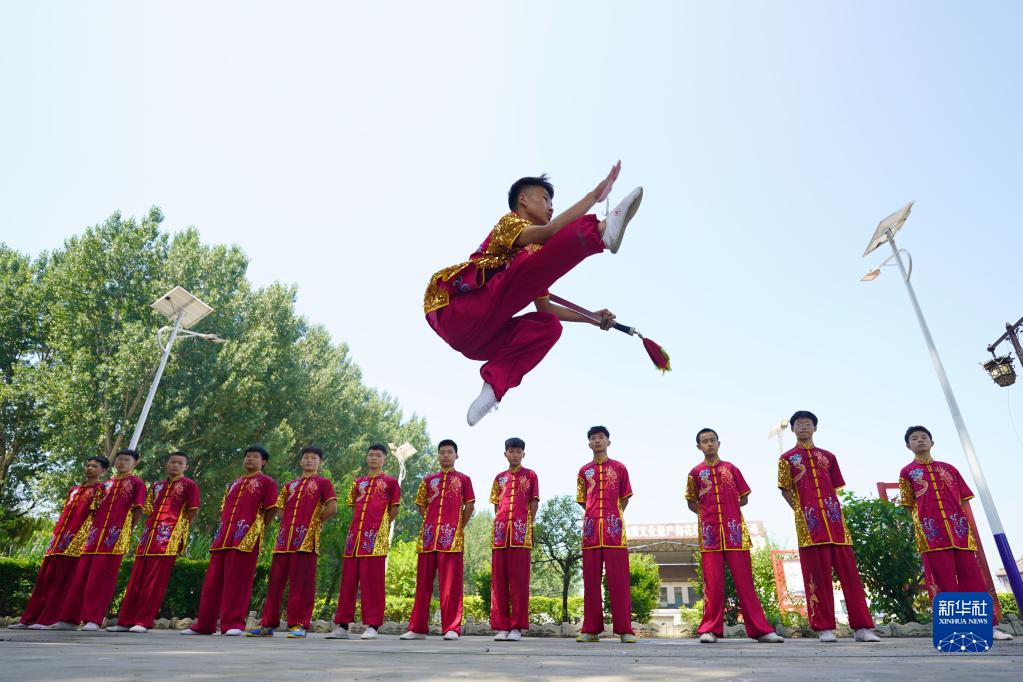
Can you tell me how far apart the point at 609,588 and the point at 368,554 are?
2.55 metres

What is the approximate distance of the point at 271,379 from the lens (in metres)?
19.7

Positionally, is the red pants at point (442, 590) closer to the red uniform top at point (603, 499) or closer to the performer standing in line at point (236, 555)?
the red uniform top at point (603, 499)

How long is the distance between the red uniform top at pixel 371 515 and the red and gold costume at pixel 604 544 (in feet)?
6.93

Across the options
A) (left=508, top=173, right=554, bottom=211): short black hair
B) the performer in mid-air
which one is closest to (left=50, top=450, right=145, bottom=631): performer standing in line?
the performer in mid-air

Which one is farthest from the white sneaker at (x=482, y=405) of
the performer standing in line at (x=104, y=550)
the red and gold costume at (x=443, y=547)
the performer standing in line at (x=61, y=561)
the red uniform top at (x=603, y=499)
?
the performer standing in line at (x=61, y=561)

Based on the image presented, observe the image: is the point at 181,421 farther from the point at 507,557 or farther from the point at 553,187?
the point at 553,187

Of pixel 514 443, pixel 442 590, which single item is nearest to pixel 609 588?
pixel 442 590

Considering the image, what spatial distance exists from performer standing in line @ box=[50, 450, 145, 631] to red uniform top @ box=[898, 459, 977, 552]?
839 cm

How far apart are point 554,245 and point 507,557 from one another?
163 inches

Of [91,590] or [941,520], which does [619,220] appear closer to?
[941,520]

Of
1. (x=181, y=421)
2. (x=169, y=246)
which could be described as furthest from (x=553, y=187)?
(x=169, y=246)

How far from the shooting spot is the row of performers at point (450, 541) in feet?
18.6

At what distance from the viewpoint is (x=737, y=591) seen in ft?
18.7

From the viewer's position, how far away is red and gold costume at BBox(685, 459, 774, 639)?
552cm
